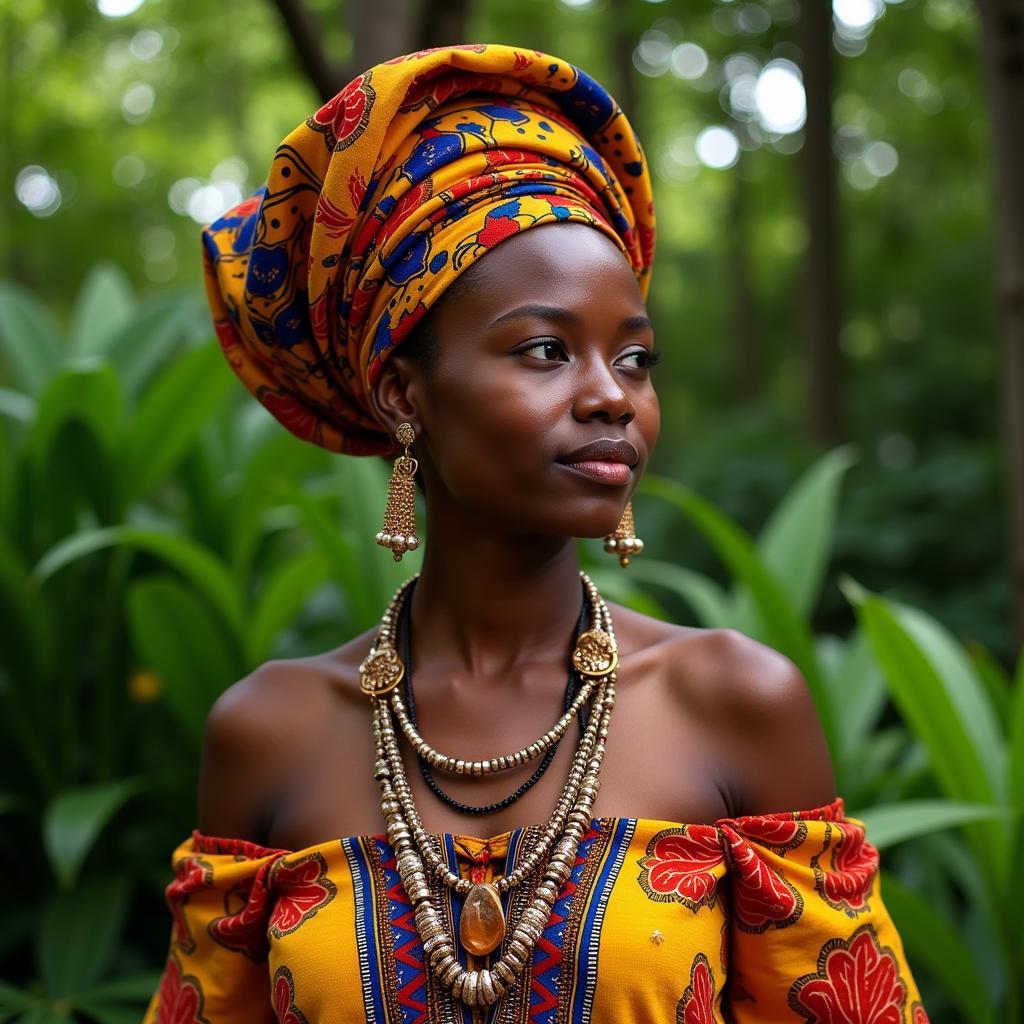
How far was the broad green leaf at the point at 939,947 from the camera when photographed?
222 cm

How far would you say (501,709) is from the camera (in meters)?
1.48

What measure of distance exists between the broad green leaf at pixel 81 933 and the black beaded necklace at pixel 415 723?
4.68 ft

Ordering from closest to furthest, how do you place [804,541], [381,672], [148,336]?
[381,672] < [804,541] < [148,336]

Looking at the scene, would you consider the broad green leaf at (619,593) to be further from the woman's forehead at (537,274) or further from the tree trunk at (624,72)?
the tree trunk at (624,72)

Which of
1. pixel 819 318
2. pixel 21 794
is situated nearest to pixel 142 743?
pixel 21 794

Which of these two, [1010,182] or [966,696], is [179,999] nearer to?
[966,696]

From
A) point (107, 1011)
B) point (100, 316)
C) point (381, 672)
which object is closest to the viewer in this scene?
point (381, 672)

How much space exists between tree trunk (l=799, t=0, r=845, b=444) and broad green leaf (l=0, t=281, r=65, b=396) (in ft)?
14.2

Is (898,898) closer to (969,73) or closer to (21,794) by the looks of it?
(21,794)

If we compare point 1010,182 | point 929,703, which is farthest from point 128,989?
point 1010,182

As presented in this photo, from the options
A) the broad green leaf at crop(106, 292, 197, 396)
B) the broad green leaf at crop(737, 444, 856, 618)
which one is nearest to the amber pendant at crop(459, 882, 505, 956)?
the broad green leaf at crop(737, 444, 856, 618)

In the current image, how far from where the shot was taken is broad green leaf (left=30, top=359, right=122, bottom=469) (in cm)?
283

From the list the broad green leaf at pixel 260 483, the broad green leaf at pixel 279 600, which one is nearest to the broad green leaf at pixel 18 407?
the broad green leaf at pixel 260 483

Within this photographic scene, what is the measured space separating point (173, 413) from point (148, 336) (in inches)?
20.7
